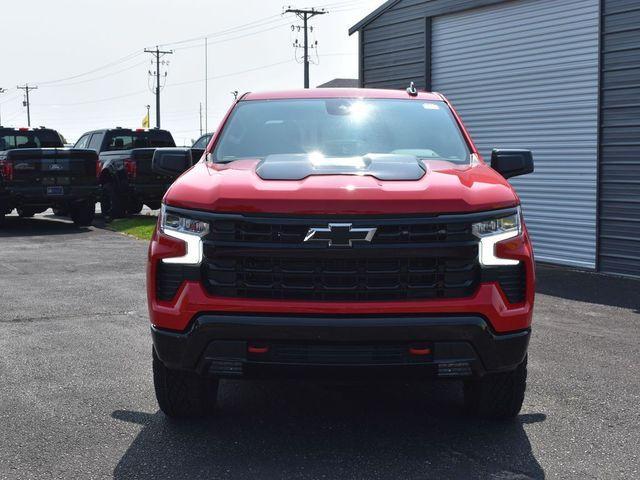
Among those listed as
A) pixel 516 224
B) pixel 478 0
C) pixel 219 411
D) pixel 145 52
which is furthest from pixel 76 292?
pixel 145 52

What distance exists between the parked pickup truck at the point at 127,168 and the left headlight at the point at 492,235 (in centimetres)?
1498

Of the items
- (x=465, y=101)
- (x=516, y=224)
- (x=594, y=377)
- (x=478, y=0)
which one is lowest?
(x=594, y=377)

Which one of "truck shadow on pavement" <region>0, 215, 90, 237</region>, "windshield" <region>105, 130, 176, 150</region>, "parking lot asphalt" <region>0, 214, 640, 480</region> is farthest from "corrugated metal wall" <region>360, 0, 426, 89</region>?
"parking lot asphalt" <region>0, 214, 640, 480</region>

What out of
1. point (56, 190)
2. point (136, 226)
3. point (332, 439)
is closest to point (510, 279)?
point (332, 439)

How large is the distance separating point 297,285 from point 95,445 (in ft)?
4.58

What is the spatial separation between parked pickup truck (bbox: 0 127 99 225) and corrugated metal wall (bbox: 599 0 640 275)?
404 inches

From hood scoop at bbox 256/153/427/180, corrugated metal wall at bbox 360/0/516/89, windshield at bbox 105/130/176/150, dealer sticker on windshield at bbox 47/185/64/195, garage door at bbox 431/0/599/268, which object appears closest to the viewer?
hood scoop at bbox 256/153/427/180

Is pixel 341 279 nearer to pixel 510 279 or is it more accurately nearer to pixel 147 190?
pixel 510 279

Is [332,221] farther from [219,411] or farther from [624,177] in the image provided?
[624,177]

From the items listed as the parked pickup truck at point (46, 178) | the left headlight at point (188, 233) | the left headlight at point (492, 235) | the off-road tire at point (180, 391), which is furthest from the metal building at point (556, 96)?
the left headlight at point (188, 233)

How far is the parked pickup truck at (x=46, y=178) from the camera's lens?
17047 millimetres

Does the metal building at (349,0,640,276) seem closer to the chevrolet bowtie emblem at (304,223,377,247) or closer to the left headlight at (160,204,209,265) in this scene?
the chevrolet bowtie emblem at (304,223,377,247)

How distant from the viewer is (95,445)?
4.46 meters

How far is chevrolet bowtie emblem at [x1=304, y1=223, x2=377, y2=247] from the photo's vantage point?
13.2ft
